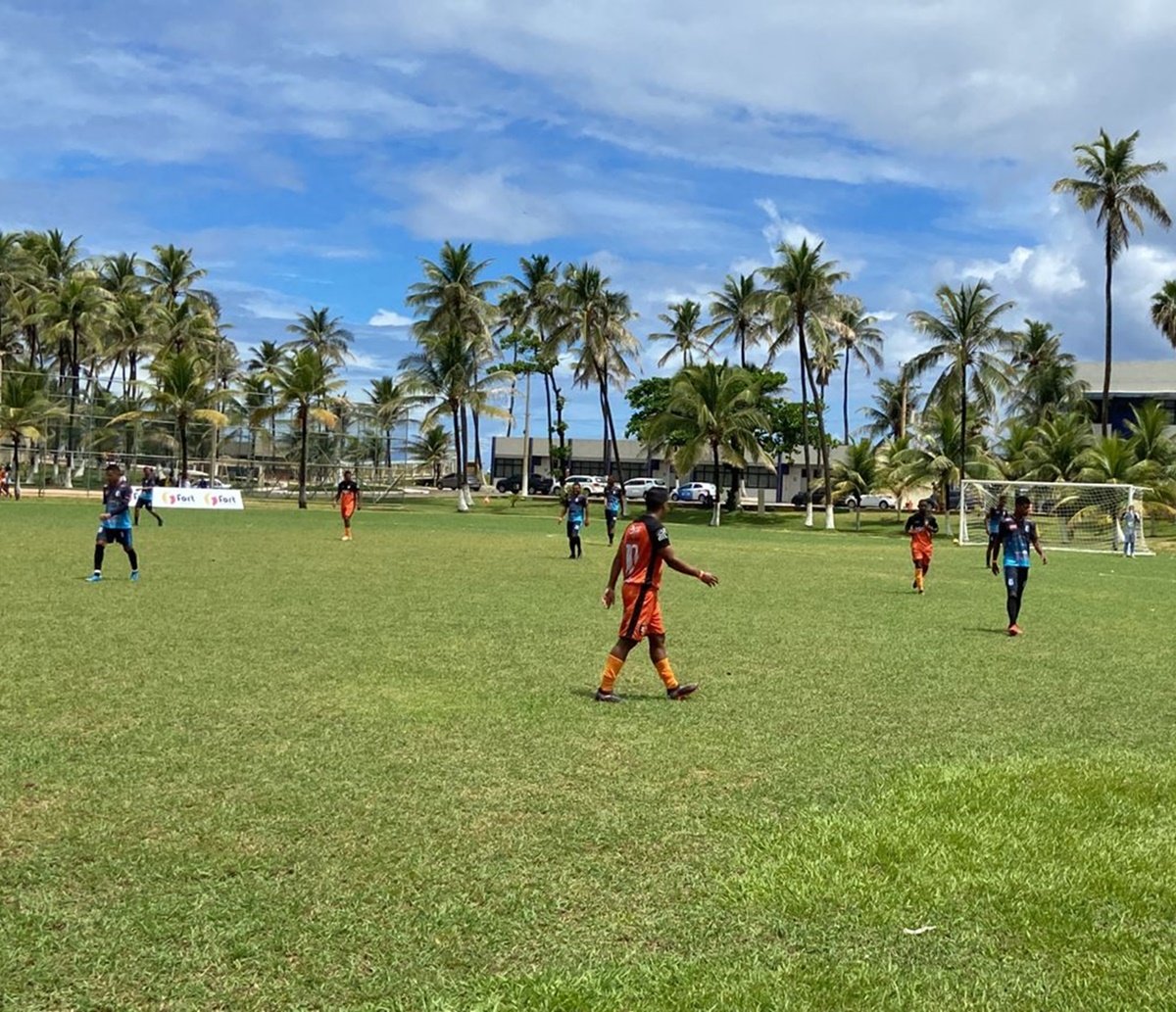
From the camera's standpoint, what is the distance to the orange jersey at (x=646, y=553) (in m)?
8.84

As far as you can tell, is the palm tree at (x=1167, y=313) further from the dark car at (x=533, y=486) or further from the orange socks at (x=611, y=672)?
the orange socks at (x=611, y=672)

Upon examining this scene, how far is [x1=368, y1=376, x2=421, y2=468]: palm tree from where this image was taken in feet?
171

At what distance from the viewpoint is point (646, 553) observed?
886 cm

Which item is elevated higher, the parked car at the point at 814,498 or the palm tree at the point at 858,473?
the palm tree at the point at 858,473

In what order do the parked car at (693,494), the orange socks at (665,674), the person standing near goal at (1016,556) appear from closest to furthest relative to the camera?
the orange socks at (665,674)
the person standing near goal at (1016,556)
the parked car at (693,494)

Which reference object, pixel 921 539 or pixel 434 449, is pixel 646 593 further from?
pixel 434 449

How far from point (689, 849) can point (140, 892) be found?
2.39 metres

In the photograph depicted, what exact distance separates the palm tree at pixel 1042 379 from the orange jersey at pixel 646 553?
51.6 metres

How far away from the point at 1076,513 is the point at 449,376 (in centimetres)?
2654

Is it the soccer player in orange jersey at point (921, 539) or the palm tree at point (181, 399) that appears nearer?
the soccer player in orange jersey at point (921, 539)

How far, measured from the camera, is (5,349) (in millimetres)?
64812

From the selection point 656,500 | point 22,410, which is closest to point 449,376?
point 22,410

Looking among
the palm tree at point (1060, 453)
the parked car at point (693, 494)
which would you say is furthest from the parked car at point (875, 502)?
the palm tree at point (1060, 453)

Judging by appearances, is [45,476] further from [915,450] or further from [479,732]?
[479,732]
